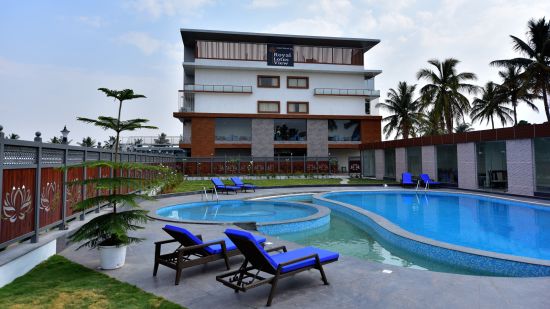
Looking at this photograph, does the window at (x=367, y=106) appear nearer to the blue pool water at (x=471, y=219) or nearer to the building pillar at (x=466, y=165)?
the building pillar at (x=466, y=165)

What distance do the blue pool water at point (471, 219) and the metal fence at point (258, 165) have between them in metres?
20.2

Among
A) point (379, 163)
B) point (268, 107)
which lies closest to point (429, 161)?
point (379, 163)

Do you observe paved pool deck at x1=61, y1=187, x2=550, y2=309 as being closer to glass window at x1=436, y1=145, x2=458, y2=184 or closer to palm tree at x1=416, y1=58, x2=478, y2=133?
glass window at x1=436, y1=145, x2=458, y2=184

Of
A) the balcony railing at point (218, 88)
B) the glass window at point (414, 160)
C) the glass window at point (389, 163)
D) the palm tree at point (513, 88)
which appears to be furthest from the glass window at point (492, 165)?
the balcony railing at point (218, 88)

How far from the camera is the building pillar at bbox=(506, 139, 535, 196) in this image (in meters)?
15.9

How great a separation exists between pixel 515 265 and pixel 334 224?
19.2 feet

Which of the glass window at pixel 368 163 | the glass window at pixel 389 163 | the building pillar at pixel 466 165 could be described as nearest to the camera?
the building pillar at pixel 466 165

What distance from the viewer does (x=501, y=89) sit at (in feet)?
111

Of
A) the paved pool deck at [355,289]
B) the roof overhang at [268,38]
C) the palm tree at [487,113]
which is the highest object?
the roof overhang at [268,38]

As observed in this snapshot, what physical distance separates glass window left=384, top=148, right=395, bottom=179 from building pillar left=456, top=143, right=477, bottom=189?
23.8ft

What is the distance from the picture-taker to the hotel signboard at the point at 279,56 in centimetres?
4309

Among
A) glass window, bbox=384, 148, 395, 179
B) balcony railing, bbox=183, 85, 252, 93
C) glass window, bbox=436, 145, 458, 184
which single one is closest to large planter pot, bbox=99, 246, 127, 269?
glass window, bbox=436, 145, 458, 184

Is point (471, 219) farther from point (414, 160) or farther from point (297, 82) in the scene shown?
point (297, 82)

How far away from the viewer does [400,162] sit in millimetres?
26297
